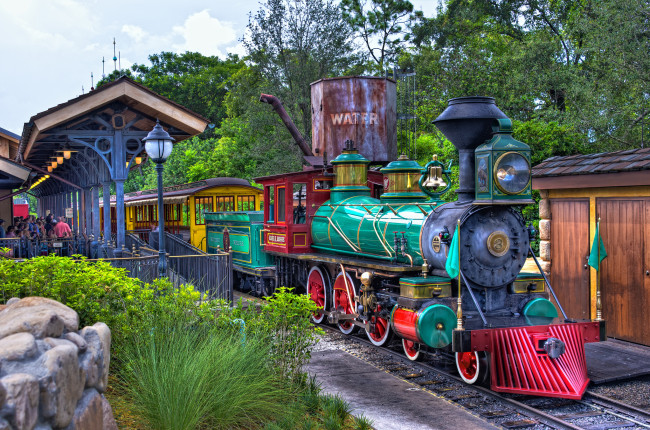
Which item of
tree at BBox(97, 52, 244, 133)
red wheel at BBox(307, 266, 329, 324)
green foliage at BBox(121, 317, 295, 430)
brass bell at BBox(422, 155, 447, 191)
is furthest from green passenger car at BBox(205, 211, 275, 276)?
tree at BBox(97, 52, 244, 133)

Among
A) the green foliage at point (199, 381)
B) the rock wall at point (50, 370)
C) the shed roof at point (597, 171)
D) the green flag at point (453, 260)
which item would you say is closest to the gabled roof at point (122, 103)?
the green foliage at point (199, 381)

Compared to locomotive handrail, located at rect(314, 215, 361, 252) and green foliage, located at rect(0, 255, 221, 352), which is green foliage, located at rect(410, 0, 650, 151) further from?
green foliage, located at rect(0, 255, 221, 352)

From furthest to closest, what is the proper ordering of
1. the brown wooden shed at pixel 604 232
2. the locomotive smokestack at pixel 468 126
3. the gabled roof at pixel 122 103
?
the gabled roof at pixel 122 103, the brown wooden shed at pixel 604 232, the locomotive smokestack at pixel 468 126

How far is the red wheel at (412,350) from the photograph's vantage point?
8500 mm

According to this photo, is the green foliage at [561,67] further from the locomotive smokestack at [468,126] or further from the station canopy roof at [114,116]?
the station canopy roof at [114,116]

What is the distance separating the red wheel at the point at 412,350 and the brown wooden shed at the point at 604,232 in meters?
3.05

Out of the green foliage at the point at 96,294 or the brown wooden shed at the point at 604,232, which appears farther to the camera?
the brown wooden shed at the point at 604,232

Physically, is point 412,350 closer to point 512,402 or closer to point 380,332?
point 380,332

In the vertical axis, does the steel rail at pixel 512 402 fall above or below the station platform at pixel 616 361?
below

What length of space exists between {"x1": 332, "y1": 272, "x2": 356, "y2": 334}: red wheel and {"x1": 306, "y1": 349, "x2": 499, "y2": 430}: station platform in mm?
1412

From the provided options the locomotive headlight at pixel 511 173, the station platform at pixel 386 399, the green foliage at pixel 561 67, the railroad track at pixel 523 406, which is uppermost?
the green foliage at pixel 561 67

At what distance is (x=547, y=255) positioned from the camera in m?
10.4

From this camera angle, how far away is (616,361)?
818cm

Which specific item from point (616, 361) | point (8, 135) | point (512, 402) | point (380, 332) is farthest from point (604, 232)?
point (8, 135)
